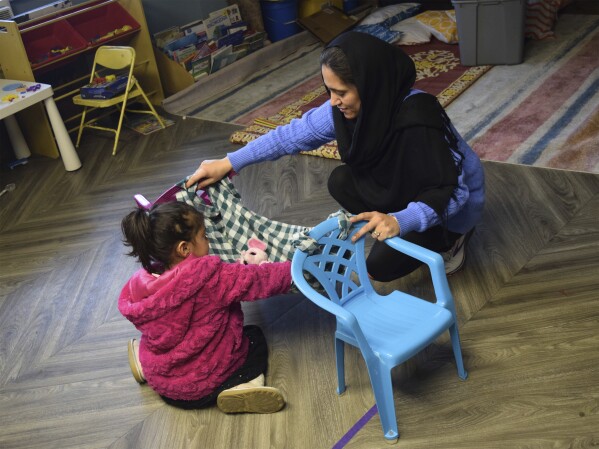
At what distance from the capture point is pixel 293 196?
12.6ft

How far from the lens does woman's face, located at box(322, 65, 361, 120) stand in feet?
7.87

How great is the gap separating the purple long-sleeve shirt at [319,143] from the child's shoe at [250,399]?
78 cm

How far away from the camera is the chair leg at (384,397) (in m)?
2.12

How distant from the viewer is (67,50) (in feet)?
15.8

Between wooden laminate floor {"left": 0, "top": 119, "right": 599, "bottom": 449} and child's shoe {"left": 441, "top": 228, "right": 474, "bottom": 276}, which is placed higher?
child's shoe {"left": 441, "top": 228, "right": 474, "bottom": 276}

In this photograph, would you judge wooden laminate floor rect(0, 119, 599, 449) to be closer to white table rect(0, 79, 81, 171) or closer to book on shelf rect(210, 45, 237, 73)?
white table rect(0, 79, 81, 171)

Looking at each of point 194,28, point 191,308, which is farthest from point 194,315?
point 194,28

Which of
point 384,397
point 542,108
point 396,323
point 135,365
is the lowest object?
point 542,108

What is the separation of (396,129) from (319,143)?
45 centimetres

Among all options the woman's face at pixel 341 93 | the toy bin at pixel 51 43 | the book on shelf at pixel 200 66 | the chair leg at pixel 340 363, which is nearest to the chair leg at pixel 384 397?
the chair leg at pixel 340 363

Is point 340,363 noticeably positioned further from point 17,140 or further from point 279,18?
point 279,18

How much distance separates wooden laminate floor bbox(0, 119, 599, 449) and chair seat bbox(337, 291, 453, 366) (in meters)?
0.28

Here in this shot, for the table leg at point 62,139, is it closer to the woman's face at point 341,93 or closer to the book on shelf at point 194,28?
the book on shelf at point 194,28

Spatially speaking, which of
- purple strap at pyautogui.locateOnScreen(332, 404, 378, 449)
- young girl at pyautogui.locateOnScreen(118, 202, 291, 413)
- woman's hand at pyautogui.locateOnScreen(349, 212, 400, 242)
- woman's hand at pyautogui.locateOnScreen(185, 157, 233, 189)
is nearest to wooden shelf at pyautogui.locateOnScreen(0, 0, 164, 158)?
woman's hand at pyautogui.locateOnScreen(185, 157, 233, 189)
